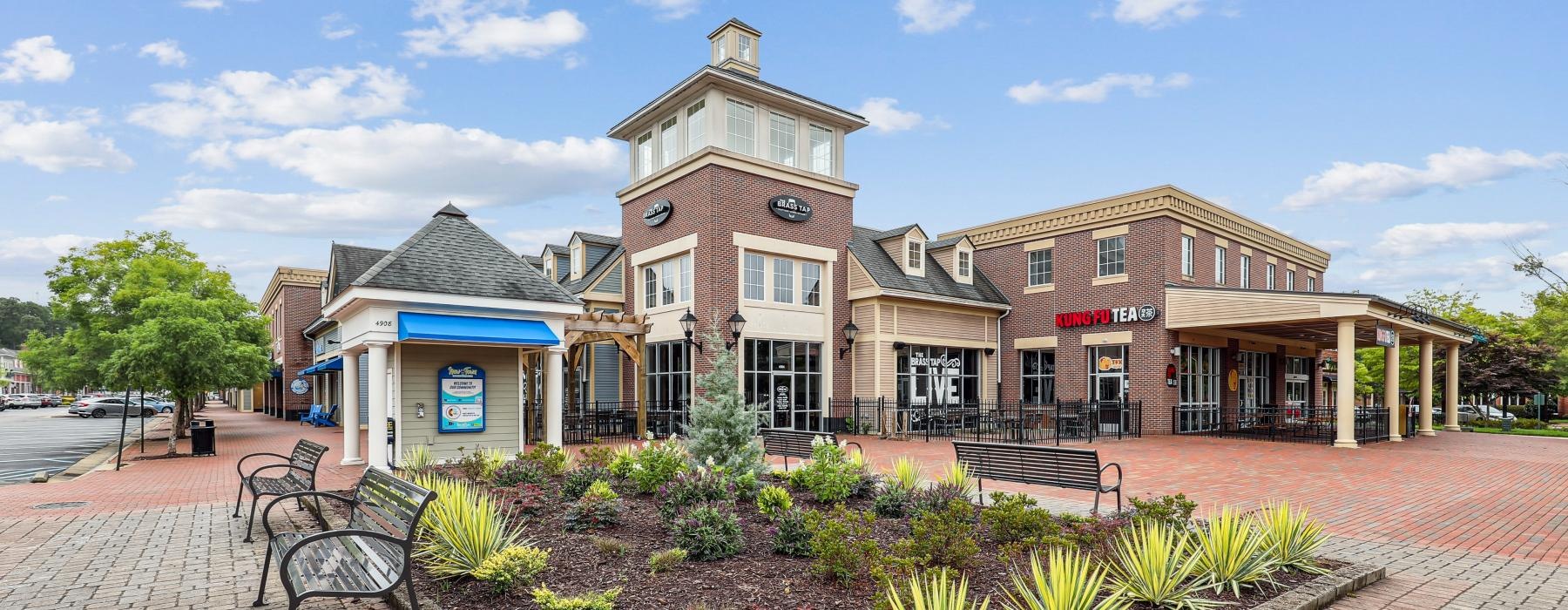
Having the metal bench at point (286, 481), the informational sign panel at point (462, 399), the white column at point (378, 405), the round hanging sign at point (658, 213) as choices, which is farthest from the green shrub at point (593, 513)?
the round hanging sign at point (658, 213)

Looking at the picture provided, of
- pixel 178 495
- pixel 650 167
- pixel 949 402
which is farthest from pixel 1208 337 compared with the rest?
pixel 178 495

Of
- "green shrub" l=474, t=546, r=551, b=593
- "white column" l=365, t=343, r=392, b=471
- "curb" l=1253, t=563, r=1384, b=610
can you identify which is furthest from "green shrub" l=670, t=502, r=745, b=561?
"white column" l=365, t=343, r=392, b=471

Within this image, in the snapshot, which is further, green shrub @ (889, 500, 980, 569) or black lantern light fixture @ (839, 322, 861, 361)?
black lantern light fixture @ (839, 322, 861, 361)

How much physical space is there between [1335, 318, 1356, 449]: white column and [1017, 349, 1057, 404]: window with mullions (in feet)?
27.4

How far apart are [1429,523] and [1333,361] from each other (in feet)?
104

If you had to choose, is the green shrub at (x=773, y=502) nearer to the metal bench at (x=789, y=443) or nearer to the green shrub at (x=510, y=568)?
the green shrub at (x=510, y=568)

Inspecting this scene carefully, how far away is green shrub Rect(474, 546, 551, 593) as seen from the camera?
19.0 ft

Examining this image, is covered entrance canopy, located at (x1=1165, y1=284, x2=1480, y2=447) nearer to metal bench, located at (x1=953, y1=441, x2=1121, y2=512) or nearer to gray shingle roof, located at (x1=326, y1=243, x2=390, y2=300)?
metal bench, located at (x1=953, y1=441, x2=1121, y2=512)

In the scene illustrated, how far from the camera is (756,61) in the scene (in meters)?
26.1

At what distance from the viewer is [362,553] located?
Answer: 19.6ft

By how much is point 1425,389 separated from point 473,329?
94.6 feet

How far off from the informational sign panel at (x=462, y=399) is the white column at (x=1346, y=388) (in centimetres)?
1988

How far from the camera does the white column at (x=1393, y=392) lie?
23.3 metres

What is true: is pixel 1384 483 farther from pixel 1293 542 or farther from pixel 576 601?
pixel 576 601
